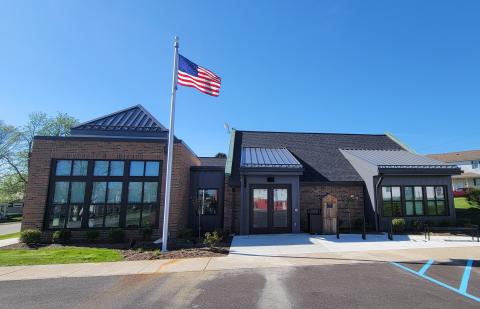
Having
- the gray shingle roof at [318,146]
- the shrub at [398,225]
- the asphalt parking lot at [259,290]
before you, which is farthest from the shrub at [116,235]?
the shrub at [398,225]

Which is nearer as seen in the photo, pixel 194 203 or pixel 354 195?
pixel 194 203

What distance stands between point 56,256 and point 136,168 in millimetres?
5335

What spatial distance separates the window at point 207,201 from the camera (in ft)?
52.1

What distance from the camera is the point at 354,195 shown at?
1672cm

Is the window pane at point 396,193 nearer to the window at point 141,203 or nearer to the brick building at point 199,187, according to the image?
the brick building at point 199,187

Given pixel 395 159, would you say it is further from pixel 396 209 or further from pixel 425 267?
pixel 425 267

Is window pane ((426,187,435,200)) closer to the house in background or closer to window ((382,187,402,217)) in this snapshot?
window ((382,187,402,217))

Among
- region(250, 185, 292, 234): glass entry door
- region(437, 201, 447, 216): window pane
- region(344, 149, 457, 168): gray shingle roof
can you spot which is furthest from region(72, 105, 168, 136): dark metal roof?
region(437, 201, 447, 216): window pane

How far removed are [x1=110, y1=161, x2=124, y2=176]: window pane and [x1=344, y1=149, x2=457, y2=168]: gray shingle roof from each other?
1445 centimetres

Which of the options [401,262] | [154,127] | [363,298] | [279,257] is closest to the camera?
[363,298]

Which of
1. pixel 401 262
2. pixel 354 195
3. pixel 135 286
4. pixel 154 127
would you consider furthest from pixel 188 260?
pixel 354 195

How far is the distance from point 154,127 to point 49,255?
844 centimetres

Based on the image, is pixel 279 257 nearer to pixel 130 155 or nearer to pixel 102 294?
pixel 102 294

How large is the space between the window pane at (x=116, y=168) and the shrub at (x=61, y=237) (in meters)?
3.38
